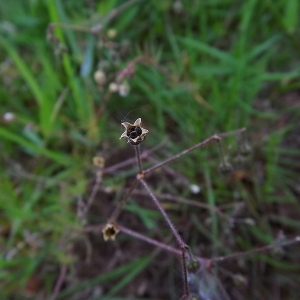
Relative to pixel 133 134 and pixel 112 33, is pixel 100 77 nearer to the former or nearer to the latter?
pixel 112 33

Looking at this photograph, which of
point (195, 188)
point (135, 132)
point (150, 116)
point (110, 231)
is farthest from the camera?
point (150, 116)

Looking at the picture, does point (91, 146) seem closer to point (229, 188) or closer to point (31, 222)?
point (31, 222)

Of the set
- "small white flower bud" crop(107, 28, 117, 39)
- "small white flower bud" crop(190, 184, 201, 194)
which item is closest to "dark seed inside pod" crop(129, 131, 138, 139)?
"small white flower bud" crop(190, 184, 201, 194)

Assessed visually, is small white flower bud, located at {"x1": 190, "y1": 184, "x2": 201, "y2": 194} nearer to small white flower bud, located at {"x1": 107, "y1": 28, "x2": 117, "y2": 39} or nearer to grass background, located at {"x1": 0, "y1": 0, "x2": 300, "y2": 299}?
grass background, located at {"x1": 0, "y1": 0, "x2": 300, "y2": 299}

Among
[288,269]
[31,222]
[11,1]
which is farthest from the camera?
[11,1]

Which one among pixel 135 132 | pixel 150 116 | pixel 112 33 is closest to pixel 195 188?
pixel 150 116

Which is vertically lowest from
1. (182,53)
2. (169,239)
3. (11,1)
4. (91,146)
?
(169,239)

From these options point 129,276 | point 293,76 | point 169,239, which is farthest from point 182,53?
point 129,276
